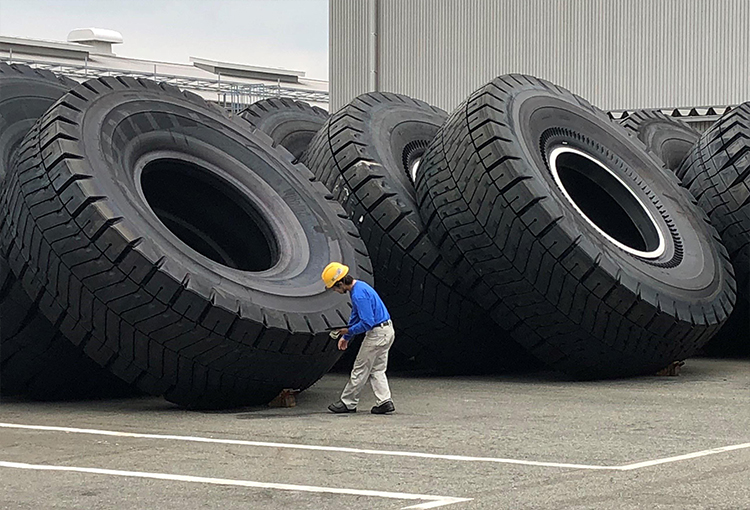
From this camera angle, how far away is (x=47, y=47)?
40.3 meters

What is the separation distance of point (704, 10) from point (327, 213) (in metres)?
19.1

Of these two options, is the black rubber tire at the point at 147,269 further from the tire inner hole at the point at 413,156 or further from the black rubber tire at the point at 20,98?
the tire inner hole at the point at 413,156

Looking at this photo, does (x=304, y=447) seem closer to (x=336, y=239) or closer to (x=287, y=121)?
(x=336, y=239)

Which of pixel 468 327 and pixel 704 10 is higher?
pixel 704 10

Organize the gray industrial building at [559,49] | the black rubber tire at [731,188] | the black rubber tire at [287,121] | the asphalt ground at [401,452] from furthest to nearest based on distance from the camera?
1. the gray industrial building at [559,49]
2. the black rubber tire at [287,121]
3. the black rubber tire at [731,188]
4. the asphalt ground at [401,452]

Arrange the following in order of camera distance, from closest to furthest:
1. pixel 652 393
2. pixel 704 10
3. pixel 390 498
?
pixel 390 498
pixel 652 393
pixel 704 10

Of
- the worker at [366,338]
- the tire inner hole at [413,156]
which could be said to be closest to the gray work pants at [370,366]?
the worker at [366,338]

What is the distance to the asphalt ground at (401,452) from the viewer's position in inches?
272

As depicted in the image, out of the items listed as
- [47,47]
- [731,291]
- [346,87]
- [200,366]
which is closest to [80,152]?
[200,366]

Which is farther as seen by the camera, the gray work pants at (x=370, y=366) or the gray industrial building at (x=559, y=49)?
the gray industrial building at (x=559, y=49)

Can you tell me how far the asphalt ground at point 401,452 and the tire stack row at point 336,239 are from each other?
56cm

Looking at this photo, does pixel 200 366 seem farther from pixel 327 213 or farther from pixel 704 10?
pixel 704 10

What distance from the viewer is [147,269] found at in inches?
387

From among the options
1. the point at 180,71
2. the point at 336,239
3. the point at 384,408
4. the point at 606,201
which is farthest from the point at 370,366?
the point at 180,71
